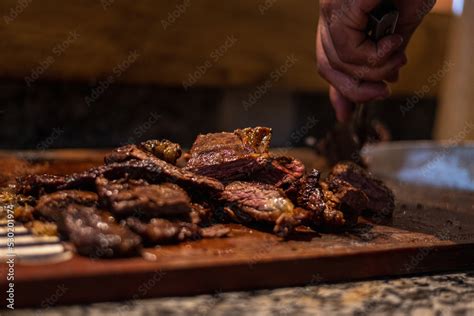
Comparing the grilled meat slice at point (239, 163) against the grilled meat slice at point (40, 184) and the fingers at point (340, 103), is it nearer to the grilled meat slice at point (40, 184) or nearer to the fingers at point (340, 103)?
the grilled meat slice at point (40, 184)

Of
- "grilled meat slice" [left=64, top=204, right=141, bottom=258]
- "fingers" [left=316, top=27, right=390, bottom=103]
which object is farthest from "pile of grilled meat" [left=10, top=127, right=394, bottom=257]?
"fingers" [left=316, top=27, right=390, bottom=103]

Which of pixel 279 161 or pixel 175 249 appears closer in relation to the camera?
pixel 175 249

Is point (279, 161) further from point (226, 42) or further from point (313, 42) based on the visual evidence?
point (313, 42)

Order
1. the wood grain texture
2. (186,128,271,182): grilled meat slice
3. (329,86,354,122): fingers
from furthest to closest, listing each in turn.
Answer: the wood grain texture → (329,86,354,122): fingers → (186,128,271,182): grilled meat slice

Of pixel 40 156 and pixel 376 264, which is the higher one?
pixel 40 156

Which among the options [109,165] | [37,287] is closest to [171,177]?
[109,165]

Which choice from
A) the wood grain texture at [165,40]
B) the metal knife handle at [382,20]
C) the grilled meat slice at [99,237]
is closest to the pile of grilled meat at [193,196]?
the grilled meat slice at [99,237]

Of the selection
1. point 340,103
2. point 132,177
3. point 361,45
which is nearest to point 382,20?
point 361,45

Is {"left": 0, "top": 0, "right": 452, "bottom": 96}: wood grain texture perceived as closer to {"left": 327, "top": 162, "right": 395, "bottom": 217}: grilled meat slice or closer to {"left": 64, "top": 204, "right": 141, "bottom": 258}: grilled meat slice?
{"left": 327, "top": 162, "right": 395, "bottom": 217}: grilled meat slice
